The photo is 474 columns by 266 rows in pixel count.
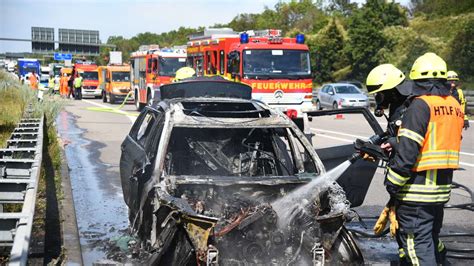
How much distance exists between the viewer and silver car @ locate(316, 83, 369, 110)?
26969mm

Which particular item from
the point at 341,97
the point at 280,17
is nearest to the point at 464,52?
the point at 341,97

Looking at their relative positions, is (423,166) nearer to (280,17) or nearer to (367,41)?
(367,41)

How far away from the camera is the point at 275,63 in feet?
57.3

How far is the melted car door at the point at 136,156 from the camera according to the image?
5.67 m

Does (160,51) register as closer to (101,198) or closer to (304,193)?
(101,198)

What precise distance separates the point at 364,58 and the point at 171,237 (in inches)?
1668

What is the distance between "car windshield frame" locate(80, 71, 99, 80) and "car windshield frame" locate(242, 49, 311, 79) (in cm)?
2801

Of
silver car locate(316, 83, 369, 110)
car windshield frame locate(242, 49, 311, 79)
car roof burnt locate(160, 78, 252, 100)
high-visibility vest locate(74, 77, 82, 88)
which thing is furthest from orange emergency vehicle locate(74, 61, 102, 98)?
car roof burnt locate(160, 78, 252, 100)

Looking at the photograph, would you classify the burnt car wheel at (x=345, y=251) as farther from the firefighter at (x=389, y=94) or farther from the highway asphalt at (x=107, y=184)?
the highway asphalt at (x=107, y=184)

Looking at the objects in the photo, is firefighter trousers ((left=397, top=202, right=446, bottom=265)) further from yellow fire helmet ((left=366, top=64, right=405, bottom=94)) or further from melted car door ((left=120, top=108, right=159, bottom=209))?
melted car door ((left=120, top=108, right=159, bottom=209))

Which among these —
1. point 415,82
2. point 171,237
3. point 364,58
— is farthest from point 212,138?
point 364,58

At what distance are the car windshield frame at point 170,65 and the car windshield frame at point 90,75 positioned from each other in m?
19.7

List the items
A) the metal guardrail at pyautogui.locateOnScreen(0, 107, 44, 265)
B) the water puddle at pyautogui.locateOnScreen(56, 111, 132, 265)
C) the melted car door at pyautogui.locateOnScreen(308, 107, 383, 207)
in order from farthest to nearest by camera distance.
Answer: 1. the water puddle at pyautogui.locateOnScreen(56, 111, 132, 265)
2. the melted car door at pyautogui.locateOnScreen(308, 107, 383, 207)
3. the metal guardrail at pyautogui.locateOnScreen(0, 107, 44, 265)

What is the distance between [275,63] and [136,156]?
11752 mm
